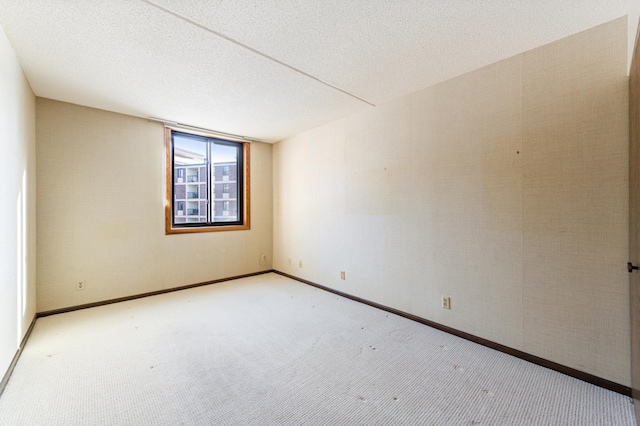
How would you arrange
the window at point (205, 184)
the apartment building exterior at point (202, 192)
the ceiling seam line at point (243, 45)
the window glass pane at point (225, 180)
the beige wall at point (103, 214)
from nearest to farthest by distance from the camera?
the ceiling seam line at point (243, 45)
the beige wall at point (103, 214)
the window at point (205, 184)
the apartment building exterior at point (202, 192)
the window glass pane at point (225, 180)

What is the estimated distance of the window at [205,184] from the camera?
4.17m

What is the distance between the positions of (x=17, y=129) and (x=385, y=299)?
374 centimetres

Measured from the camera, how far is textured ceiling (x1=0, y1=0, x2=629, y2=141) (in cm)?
175

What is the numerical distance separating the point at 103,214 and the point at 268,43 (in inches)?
118

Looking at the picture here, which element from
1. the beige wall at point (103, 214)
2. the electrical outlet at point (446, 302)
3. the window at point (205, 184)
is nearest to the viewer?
the electrical outlet at point (446, 302)

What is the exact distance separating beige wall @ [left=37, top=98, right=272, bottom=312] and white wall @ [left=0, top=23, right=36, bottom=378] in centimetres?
25

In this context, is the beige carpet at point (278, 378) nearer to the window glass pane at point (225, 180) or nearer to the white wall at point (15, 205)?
the white wall at point (15, 205)

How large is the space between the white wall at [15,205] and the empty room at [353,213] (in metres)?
0.04

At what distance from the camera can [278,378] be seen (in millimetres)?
1991

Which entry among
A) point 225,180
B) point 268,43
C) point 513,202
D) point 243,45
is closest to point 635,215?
point 513,202

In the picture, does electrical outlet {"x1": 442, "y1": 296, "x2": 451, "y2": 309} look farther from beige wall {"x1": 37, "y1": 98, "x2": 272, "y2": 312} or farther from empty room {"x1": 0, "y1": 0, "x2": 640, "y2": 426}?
beige wall {"x1": 37, "y1": 98, "x2": 272, "y2": 312}

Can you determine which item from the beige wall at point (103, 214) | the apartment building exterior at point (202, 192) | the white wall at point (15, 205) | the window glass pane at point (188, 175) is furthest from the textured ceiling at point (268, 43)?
the apartment building exterior at point (202, 192)

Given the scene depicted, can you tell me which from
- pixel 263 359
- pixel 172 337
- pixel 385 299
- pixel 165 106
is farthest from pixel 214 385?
pixel 165 106

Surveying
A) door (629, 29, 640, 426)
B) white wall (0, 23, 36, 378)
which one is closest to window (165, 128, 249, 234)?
white wall (0, 23, 36, 378)
